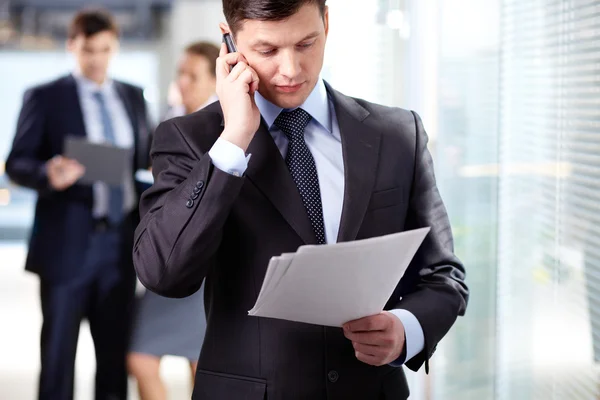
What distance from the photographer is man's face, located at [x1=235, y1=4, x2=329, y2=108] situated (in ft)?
4.85

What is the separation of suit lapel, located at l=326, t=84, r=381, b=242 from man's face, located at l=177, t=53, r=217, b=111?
96.8 inches

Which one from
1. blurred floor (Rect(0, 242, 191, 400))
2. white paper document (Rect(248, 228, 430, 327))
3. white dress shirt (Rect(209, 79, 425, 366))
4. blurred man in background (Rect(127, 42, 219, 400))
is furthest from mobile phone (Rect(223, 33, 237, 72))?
blurred floor (Rect(0, 242, 191, 400))

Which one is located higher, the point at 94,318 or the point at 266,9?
the point at 266,9

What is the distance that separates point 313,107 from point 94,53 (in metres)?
2.76

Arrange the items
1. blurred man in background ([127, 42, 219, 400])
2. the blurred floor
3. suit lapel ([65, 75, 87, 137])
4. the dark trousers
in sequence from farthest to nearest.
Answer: the blurred floor < suit lapel ([65, 75, 87, 137]) < the dark trousers < blurred man in background ([127, 42, 219, 400])

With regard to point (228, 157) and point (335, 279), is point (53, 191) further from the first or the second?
point (335, 279)

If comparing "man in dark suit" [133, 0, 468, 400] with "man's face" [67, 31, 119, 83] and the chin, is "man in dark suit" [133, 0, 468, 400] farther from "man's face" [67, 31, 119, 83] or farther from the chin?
"man's face" [67, 31, 119, 83]

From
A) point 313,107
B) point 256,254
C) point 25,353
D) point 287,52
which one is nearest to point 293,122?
point 313,107

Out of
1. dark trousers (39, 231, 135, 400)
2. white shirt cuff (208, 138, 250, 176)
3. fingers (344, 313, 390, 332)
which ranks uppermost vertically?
white shirt cuff (208, 138, 250, 176)

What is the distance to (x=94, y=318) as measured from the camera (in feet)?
13.0

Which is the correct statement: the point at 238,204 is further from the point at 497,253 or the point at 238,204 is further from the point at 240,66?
the point at 497,253

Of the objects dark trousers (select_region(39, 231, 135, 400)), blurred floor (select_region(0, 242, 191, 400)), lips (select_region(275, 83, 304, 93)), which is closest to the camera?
lips (select_region(275, 83, 304, 93))

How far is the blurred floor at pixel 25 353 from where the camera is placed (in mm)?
4523

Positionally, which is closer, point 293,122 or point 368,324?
point 368,324
